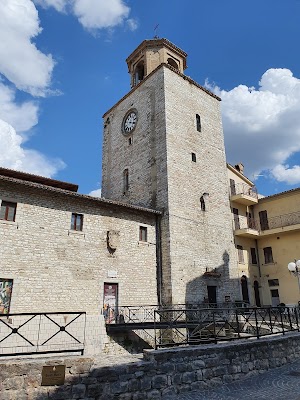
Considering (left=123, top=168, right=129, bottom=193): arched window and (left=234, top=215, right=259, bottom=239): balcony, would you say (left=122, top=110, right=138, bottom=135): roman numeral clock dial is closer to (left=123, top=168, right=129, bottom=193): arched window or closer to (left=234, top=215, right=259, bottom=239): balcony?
(left=123, top=168, right=129, bottom=193): arched window

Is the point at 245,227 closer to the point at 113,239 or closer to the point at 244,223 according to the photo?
the point at 244,223

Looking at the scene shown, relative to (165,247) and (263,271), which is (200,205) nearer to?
(165,247)

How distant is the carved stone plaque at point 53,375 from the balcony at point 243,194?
18093mm

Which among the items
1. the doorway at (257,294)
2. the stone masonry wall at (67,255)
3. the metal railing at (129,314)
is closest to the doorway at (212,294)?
the metal railing at (129,314)

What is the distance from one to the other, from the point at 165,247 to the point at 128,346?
5457 mm

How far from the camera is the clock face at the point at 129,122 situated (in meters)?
21.8

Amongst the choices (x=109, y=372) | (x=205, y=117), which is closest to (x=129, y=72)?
(x=205, y=117)

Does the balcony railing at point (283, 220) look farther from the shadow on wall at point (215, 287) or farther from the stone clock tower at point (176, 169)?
the shadow on wall at point (215, 287)

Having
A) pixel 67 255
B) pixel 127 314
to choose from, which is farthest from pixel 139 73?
pixel 127 314

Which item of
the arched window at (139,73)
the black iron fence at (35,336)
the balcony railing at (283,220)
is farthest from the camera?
the arched window at (139,73)

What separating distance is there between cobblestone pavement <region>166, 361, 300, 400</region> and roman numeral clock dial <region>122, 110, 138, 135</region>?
1762 cm

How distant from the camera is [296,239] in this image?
66.2ft

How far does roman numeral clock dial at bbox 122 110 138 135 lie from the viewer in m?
21.8

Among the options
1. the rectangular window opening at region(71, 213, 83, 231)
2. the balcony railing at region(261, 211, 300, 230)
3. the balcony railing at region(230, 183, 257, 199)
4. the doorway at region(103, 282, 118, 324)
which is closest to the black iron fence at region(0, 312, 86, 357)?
the doorway at region(103, 282, 118, 324)
